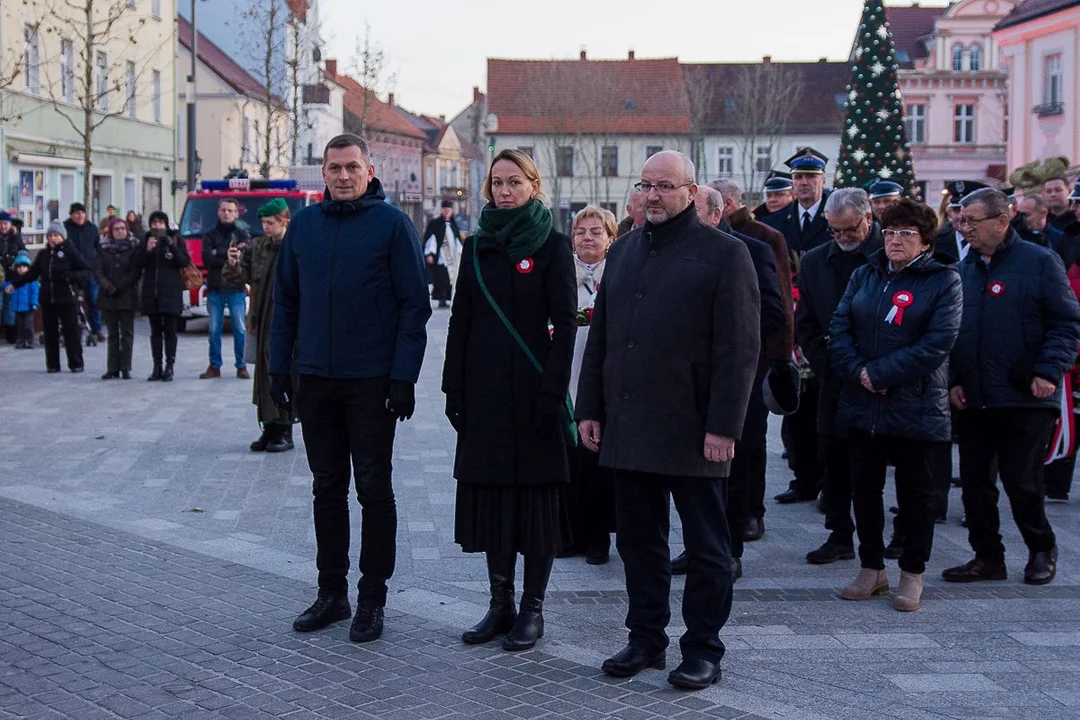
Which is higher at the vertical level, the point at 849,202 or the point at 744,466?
the point at 849,202

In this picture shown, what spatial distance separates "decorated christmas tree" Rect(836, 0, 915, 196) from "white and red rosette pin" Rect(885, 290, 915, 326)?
1716 cm

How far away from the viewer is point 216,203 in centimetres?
2484

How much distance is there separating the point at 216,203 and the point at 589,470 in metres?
18.2

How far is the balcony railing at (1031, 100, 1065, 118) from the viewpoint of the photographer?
130 feet

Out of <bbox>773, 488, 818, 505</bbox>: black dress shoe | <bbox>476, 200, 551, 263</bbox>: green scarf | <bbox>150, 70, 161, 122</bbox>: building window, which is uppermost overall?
<bbox>150, 70, 161, 122</bbox>: building window

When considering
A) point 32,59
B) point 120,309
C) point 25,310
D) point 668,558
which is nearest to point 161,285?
point 120,309

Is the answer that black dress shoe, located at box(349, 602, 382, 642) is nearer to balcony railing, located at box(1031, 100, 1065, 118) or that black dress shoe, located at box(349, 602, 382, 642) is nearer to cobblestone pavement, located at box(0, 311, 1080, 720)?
cobblestone pavement, located at box(0, 311, 1080, 720)

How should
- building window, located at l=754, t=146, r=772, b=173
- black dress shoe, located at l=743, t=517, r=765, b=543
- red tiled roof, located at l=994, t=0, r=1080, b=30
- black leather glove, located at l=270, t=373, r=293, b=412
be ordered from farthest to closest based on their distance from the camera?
building window, located at l=754, t=146, r=772, b=173 < red tiled roof, located at l=994, t=0, r=1080, b=30 < black dress shoe, located at l=743, t=517, r=765, b=543 < black leather glove, located at l=270, t=373, r=293, b=412

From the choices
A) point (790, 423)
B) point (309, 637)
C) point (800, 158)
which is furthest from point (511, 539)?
point (800, 158)

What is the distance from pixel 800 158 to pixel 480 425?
16.3 ft

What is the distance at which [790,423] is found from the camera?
9.91 meters

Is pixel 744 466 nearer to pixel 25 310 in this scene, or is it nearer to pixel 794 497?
pixel 794 497

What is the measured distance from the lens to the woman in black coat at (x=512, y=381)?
615 cm

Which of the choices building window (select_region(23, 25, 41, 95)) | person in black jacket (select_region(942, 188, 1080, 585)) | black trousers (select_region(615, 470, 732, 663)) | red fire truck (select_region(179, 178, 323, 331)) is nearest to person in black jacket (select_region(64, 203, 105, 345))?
red fire truck (select_region(179, 178, 323, 331))
